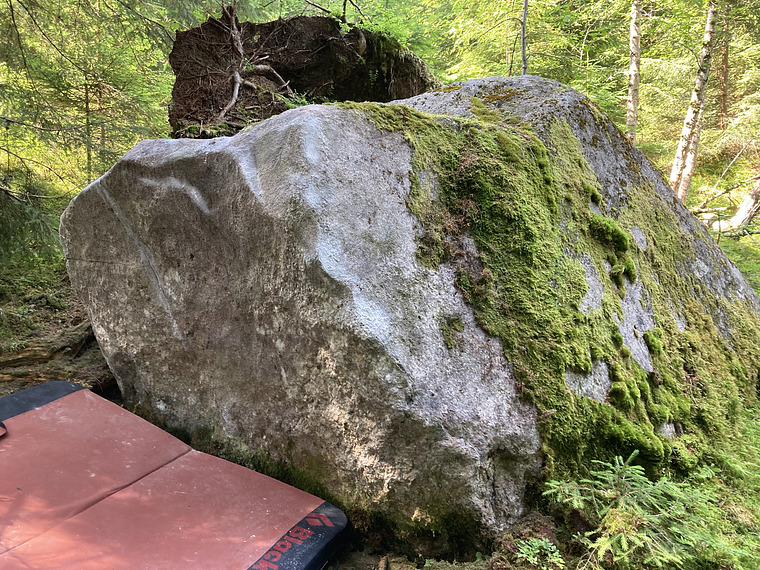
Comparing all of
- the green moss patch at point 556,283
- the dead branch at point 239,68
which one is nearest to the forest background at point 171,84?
the green moss patch at point 556,283

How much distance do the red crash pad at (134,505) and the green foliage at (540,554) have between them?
87 cm

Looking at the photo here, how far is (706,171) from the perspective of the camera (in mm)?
12609

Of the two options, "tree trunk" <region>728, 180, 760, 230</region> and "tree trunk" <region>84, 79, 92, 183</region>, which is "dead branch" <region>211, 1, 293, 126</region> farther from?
"tree trunk" <region>728, 180, 760, 230</region>

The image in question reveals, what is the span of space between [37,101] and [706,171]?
15708mm

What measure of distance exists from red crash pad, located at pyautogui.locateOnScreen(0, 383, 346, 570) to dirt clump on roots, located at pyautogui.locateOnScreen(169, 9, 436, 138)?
3354 millimetres

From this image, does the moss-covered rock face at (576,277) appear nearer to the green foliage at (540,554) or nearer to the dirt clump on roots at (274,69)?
the green foliage at (540,554)

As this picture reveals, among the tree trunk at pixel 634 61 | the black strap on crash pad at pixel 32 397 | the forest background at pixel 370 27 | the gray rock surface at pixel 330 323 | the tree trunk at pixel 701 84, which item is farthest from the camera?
the tree trunk at pixel 701 84

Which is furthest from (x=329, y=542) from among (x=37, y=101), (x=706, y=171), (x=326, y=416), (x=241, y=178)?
(x=706, y=171)

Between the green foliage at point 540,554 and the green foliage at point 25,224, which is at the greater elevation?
the green foliage at point 25,224

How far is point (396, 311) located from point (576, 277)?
1.38 meters

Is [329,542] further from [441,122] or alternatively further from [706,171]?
[706,171]

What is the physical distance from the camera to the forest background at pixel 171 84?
244 cm

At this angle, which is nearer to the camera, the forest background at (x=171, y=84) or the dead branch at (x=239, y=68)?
the forest background at (x=171, y=84)

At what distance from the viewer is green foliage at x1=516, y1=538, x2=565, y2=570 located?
6.26 ft
